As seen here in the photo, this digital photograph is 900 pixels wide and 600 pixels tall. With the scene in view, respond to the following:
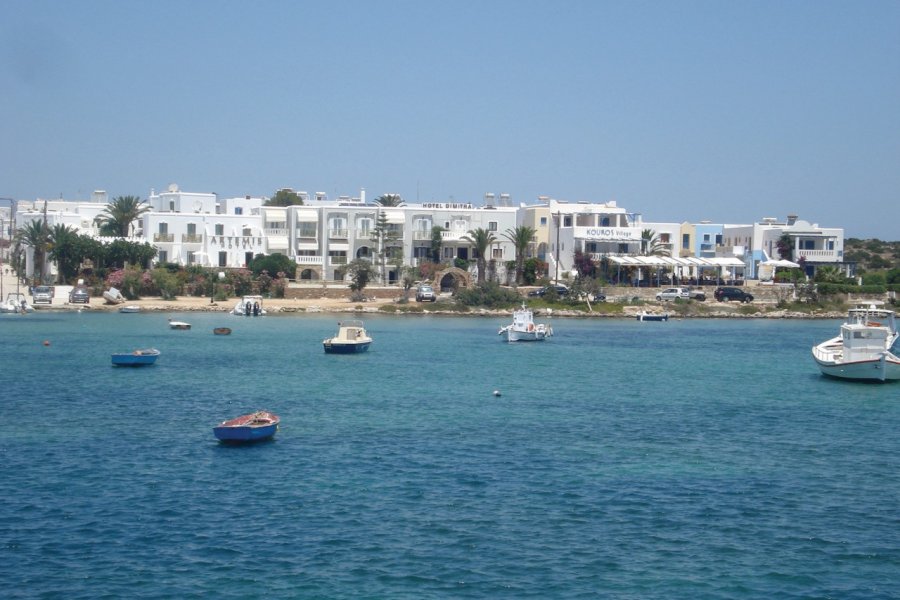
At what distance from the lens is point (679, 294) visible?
11319 centimetres

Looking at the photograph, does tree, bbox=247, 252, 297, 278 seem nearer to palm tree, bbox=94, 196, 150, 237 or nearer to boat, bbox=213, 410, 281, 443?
palm tree, bbox=94, 196, 150, 237

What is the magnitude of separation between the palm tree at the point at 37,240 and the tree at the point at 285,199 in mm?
34668

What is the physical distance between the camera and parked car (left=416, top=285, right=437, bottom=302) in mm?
107312

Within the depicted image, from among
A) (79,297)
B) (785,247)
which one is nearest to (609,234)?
(785,247)

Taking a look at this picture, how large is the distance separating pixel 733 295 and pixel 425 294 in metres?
35.2

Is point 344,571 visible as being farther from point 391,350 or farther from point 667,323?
point 667,323

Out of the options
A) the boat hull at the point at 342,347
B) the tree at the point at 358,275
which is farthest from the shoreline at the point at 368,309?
the boat hull at the point at 342,347

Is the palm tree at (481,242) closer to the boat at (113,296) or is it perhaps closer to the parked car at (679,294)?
the parked car at (679,294)

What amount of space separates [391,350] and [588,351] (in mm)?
14133

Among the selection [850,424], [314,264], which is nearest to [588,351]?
[850,424]

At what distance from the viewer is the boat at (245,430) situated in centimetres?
3684

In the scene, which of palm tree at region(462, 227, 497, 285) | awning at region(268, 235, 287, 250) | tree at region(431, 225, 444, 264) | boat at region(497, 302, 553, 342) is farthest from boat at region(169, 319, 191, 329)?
tree at region(431, 225, 444, 264)

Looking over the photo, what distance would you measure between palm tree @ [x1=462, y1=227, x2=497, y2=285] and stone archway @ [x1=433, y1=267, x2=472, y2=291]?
1.61m

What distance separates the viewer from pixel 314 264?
116m
